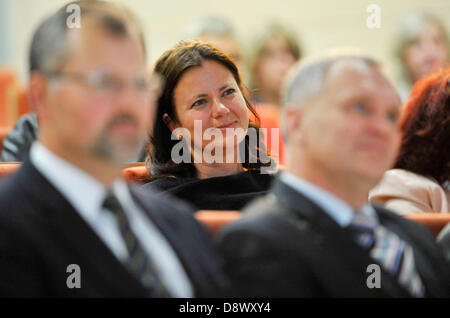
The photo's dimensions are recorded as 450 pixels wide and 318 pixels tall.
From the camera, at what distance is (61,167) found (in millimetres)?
1017

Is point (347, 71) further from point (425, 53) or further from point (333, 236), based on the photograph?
point (425, 53)

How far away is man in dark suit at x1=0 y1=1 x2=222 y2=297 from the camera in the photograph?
96 centimetres

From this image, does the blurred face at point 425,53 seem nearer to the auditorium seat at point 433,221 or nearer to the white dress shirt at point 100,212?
→ the auditorium seat at point 433,221

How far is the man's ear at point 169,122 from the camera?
6.17 feet

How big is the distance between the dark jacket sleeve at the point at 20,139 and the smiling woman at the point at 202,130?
19.5 inches

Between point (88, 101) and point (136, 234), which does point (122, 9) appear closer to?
point (88, 101)

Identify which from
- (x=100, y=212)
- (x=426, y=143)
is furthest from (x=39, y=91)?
(x=426, y=143)

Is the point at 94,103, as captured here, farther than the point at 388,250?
No

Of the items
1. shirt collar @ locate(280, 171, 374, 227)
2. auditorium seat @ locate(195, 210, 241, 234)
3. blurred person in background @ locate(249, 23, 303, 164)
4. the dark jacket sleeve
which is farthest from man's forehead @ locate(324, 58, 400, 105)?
blurred person in background @ locate(249, 23, 303, 164)

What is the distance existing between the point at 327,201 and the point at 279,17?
417 centimetres

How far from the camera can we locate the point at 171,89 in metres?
1.85

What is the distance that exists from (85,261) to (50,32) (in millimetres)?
333

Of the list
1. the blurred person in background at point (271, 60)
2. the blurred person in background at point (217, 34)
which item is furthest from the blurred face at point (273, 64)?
the blurred person in background at point (217, 34)
